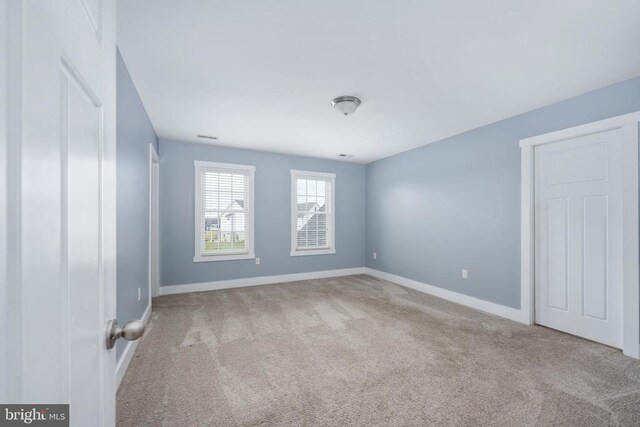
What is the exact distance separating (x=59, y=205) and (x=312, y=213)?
5286mm

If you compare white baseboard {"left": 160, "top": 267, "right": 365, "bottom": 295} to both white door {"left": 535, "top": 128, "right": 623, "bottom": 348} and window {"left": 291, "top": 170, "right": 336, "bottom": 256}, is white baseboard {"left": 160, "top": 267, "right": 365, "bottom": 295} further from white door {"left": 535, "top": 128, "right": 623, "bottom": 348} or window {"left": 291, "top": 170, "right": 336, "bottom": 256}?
white door {"left": 535, "top": 128, "right": 623, "bottom": 348}

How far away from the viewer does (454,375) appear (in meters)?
2.22

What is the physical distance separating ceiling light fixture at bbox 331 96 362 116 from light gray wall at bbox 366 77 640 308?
2046mm

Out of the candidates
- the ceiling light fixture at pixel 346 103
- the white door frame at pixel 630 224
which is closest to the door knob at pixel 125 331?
the ceiling light fixture at pixel 346 103

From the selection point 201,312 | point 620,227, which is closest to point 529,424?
point 620,227

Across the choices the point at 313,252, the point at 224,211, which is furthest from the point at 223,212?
the point at 313,252

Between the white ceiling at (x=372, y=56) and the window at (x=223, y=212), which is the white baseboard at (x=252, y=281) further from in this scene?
the white ceiling at (x=372, y=56)

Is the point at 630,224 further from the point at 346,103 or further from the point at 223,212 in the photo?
the point at 223,212

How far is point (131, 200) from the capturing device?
2.57 m

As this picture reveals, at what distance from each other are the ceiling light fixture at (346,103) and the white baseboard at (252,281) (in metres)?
3.41

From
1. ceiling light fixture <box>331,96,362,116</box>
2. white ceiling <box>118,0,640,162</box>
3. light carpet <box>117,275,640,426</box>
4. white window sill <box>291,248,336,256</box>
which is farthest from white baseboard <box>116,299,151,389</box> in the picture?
white window sill <box>291,248,336,256</box>

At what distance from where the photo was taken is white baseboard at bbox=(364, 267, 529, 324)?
3.45 metres

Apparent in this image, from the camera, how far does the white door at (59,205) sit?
1.22 feet

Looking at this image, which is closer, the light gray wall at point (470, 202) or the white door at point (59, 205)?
the white door at point (59, 205)
